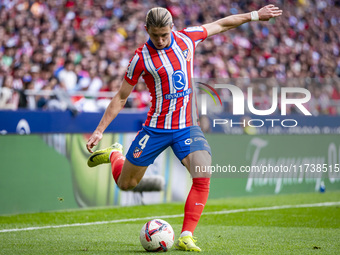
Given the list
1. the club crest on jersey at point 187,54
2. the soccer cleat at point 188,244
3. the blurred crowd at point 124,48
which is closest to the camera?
the soccer cleat at point 188,244

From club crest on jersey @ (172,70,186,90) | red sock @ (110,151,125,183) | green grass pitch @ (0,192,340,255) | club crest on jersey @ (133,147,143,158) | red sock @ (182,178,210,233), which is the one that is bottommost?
green grass pitch @ (0,192,340,255)

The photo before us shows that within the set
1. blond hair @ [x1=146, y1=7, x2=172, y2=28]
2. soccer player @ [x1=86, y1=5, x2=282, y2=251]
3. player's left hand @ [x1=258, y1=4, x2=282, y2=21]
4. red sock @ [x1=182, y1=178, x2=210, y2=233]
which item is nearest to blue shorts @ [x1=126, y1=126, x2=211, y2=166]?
soccer player @ [x1=86, y1=5, x2=282, y2=251]

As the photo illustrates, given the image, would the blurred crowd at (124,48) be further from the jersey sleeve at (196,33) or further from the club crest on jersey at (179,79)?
the club crest on jersey at (179,79)

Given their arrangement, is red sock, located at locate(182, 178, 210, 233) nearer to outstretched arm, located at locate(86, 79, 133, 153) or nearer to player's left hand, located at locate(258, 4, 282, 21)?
outstretched arm, located at locate(86, 79, 133, 153)

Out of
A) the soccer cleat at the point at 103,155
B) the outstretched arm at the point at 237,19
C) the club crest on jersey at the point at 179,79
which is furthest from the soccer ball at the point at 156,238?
the outstretched arm at the point at 237,19

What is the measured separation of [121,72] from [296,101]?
14.8ft

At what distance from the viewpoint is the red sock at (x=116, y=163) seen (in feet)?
22.6

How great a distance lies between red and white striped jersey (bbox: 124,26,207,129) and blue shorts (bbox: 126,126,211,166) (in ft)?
0.21

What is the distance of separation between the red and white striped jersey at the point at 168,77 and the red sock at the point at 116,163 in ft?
2.71

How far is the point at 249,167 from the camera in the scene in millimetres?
13039

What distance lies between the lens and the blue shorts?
6.18m

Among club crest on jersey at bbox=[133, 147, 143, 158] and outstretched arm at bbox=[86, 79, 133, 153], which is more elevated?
outstretched arm at bbox=[86, 79, 133, 153]

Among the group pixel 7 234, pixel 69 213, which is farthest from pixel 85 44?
pixel 7 234

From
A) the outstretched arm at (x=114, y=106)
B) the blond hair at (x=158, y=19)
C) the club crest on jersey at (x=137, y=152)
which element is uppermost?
the blond hair at (x=158, y=19)
